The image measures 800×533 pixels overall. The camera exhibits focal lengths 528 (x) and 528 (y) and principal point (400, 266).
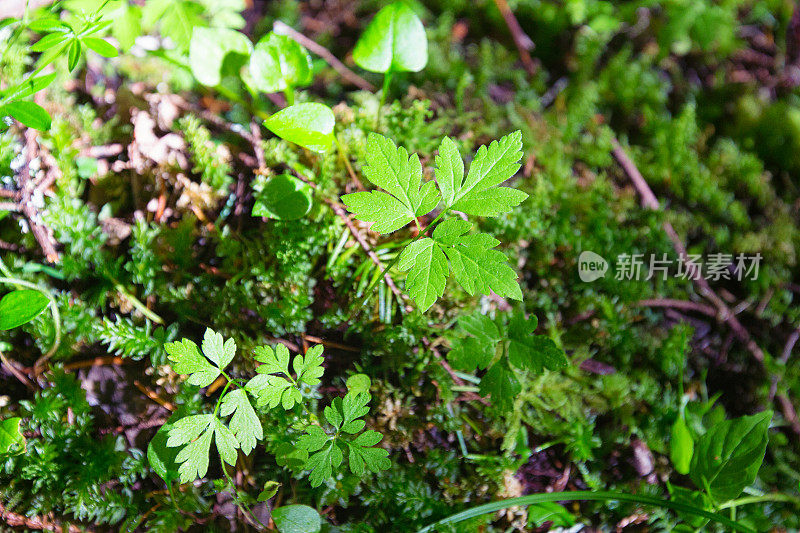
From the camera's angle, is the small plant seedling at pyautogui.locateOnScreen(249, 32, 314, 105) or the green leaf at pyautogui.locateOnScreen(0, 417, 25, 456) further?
the small plant seedling at pyautogui.locateOnScreen(249, 32, 314, 105)

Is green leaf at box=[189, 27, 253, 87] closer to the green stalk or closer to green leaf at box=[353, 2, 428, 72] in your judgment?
green leaf at box=[353, 2, 428, 72]

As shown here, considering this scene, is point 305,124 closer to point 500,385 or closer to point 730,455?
point 500,385

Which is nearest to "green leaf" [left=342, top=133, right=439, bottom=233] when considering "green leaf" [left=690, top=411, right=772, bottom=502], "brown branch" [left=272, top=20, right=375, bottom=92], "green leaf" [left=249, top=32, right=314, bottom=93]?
"green leaf" [left=249, top=32, right=314, bottom=93]

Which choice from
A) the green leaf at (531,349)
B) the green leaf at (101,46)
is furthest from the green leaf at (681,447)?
the green leaf at (101,46)

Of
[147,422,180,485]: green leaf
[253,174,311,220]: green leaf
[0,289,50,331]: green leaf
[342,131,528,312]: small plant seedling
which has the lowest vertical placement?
[147,422,180,485]: green leaf

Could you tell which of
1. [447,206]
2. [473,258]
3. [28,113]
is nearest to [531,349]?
[473,258]

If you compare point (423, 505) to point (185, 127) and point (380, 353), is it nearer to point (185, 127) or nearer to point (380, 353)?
point (380, 353)

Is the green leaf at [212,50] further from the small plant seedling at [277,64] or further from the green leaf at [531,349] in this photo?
the green leaf at [531,349]
